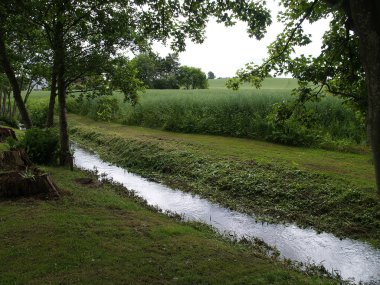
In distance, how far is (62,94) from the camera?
44.1 feet

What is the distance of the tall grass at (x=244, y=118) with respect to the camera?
16.2 metres

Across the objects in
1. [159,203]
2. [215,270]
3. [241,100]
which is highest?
[241,100]

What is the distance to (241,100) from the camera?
21297mm

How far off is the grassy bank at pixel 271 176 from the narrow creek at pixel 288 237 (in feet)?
1.24

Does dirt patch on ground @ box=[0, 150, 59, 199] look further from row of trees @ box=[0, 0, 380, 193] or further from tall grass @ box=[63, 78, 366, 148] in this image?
tall grass @ box=[63, 78, 366, 148]

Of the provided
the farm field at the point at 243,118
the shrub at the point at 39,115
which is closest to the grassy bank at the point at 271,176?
the farm field at the point at 243,118

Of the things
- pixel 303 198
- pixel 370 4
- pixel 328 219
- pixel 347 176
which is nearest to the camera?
pixel 370 4

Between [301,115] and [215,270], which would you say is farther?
[301,115]

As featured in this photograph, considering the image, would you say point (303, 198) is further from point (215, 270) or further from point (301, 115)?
point (215, 270)

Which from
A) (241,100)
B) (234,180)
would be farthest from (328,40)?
(241,100)

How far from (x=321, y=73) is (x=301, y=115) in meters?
0.91

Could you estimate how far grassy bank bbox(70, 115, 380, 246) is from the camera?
9.45 meters

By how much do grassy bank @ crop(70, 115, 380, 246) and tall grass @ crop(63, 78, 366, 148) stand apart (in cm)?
94

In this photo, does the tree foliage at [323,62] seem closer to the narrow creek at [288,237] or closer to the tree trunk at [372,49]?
the tree trunk at [372,49]
